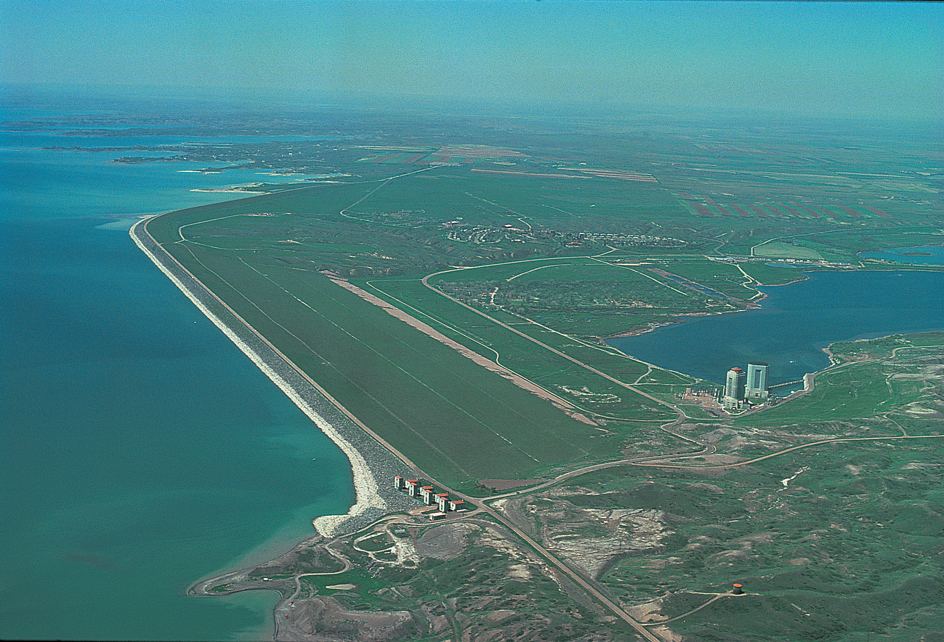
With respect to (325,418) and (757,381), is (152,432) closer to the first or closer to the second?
(325,418)

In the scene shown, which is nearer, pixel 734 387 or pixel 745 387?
pixel 734 387

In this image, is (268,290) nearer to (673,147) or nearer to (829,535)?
(829,535)

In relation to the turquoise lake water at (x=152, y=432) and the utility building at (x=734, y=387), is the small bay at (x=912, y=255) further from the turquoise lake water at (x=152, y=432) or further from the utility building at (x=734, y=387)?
the utility building at (x=734, y=387)

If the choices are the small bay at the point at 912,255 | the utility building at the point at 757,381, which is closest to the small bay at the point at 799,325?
the utility building at the point at 757,381

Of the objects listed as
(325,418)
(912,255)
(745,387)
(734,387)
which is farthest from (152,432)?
(912,255)

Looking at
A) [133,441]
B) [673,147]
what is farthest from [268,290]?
[673,147]

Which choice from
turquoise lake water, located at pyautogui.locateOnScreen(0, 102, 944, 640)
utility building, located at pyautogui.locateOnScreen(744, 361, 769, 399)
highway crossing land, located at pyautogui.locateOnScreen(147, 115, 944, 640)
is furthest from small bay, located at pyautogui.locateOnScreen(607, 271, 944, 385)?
utility building, located at pyautogui.locateOnScreen(744, 361, 769, 399)
